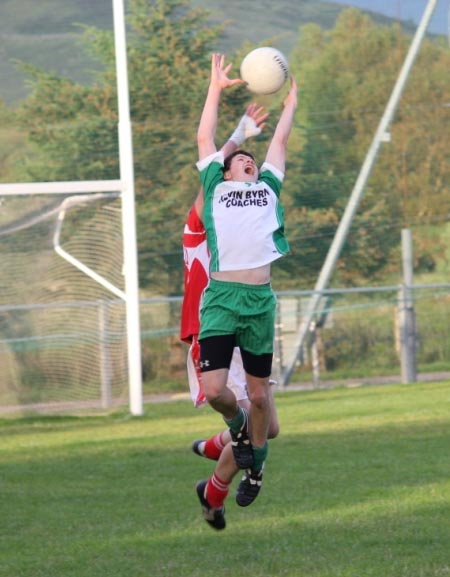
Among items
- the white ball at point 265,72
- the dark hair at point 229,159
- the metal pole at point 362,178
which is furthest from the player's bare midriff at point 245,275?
the metal pole at point 362,178

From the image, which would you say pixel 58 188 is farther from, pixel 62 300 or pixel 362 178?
pixel 362 178

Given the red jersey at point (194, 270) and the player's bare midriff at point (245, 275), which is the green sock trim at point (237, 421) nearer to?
the red jersey at point (194, 270)

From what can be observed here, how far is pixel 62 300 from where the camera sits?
17.8 metres

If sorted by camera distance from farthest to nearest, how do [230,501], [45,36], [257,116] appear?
[45,36] < [230,501] < [257,116]

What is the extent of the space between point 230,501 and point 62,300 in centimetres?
822

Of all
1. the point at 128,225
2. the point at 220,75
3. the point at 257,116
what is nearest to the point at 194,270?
the point at 257,116

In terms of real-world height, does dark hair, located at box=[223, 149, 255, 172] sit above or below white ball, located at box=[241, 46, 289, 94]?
below

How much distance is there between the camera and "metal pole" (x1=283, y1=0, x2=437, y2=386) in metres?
22.7

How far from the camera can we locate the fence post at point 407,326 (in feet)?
71.6

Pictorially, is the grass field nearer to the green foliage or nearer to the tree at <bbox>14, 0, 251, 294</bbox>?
the tree at <bbox>14, 0, 251, 294</bbox>

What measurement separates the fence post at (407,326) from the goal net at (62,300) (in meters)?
5.97

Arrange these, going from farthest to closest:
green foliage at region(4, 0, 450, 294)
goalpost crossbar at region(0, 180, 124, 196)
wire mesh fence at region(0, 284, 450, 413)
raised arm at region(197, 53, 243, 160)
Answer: green foliage at region(4, 0, 450, 294) < wire mesh fence at region(0, 284, 450, 413) < goalpost crossbar at region(0, 180, 124, 196) < raised arm at region(197, 53, 243, 160)

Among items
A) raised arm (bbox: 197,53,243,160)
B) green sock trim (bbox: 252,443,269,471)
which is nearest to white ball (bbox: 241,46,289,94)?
raised arm (bbox: 197,53,243,160)

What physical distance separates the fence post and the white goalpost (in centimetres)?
601
